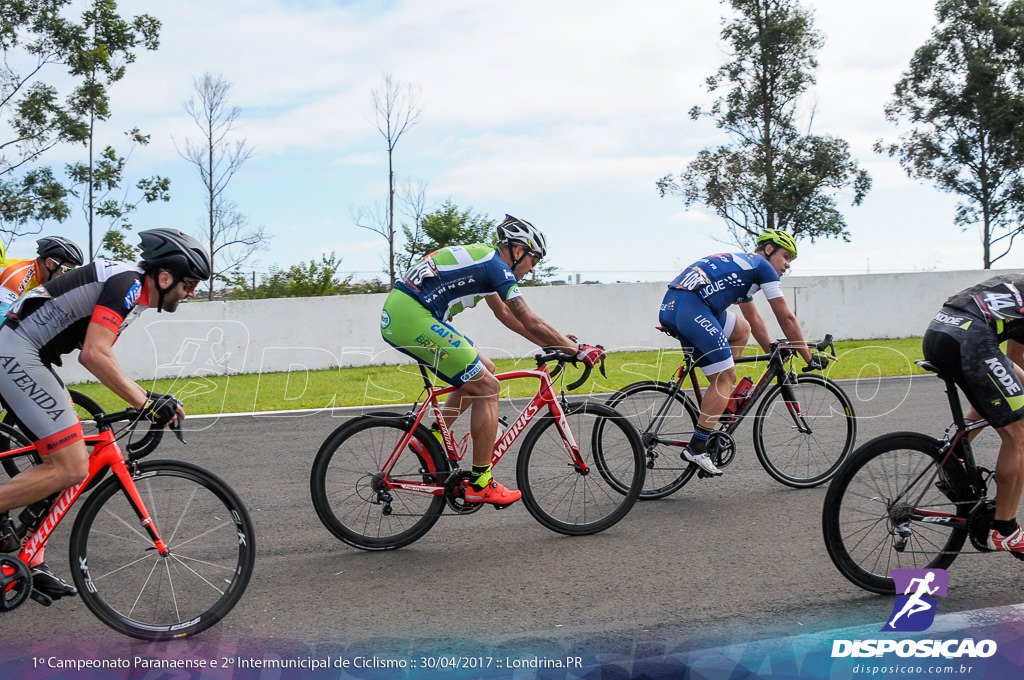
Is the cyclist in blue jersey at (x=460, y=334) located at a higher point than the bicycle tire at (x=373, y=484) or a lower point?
higher

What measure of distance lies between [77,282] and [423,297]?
1.92 meters

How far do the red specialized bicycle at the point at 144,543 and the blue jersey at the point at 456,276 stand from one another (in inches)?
69.3

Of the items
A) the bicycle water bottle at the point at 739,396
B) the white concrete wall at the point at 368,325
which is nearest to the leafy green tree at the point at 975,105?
the white concrete wall at the point at 368,325

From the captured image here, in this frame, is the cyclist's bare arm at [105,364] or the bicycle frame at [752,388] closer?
the cyclist's bare arm at [105,364]

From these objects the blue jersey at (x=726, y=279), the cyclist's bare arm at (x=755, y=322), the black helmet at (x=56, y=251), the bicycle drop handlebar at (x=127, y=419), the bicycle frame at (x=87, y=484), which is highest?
the black helmet at (x=56, y=251)

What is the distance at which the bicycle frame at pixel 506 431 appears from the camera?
4.93 metres

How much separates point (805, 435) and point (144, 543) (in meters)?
4.79

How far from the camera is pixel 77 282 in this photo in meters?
3.79

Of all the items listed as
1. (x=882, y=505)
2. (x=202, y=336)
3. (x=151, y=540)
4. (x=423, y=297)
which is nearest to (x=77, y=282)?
(x=151, y=540)

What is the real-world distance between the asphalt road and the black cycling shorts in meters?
0.93

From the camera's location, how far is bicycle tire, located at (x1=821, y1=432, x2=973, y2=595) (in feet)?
13.0

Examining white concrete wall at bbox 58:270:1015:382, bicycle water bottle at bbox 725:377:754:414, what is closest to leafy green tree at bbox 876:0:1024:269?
white concrete wall at bbox 58:270:1015:382

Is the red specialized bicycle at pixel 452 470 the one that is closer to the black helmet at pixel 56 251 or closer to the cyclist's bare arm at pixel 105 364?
the cyclist's bare arm at pixel 105 364

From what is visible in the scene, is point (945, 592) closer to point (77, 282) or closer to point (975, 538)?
Result: point (975, 538)
